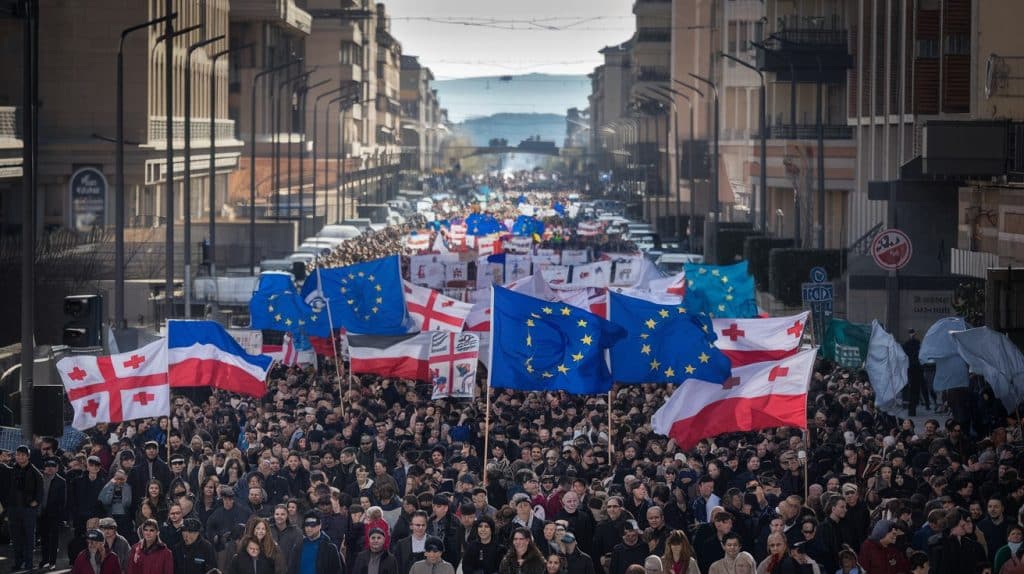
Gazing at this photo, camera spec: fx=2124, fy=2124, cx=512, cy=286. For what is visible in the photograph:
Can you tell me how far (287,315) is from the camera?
29.6 meters

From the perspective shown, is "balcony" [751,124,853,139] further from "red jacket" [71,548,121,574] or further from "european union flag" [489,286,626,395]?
"red jacket" [71,548,121,574]

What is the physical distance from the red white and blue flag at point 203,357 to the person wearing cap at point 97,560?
25.7 ft

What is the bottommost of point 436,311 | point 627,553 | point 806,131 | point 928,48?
point 627,553

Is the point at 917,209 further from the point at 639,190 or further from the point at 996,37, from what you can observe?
the point at 639,190

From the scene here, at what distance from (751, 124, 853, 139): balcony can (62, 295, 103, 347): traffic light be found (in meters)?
40.8

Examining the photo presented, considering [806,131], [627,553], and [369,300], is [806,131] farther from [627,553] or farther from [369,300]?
[627,553]

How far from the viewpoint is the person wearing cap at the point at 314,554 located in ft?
46.5

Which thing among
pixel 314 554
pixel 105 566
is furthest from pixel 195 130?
pixel 314 554

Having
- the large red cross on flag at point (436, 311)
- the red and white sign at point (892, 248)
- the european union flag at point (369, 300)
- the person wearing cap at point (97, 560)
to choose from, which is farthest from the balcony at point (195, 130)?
the person wearing cap at point (97, 560)

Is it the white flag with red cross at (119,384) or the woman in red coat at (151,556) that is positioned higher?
the white flag with red cross at (119,384)

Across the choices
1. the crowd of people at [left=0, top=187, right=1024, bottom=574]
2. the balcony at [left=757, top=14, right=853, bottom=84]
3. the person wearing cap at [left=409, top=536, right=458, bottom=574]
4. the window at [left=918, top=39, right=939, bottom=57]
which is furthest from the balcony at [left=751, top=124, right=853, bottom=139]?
the person wearing cap at [left=409, top=536, right=458, bottom=574]

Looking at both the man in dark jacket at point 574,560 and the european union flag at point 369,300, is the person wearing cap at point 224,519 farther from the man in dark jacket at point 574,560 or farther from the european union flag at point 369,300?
the european union flag at point 369,300

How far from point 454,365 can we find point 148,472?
5.92 meters

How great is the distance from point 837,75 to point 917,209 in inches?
789
